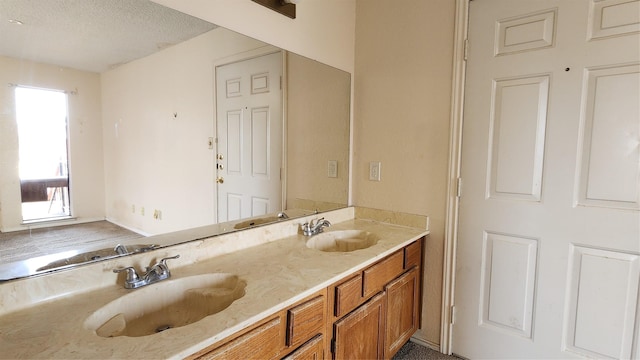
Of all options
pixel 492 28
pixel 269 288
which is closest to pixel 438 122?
pixel 492 28

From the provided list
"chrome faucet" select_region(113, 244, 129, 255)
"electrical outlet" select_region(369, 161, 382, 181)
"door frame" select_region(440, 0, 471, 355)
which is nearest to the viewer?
"chrome faucet" select_region(113, 244, 129, 255)

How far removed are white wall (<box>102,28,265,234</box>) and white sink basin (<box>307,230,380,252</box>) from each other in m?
0.72

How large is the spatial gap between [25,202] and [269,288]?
831 millimetres

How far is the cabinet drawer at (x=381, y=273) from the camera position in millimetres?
1533

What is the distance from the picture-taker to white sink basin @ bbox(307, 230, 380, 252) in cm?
194

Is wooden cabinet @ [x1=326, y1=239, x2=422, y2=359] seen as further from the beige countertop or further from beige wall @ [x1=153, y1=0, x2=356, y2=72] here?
beige wall @ [x1=153, y1=0, x2=356, y2=72]

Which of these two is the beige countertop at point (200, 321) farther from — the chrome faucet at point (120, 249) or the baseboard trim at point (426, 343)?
the baseboard trim at point (426, 343)

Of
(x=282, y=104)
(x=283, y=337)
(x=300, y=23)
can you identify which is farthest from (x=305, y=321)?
(x=300, y=23)

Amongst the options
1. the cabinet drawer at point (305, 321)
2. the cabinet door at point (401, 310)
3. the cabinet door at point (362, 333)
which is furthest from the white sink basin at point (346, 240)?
the cabinet drawer at point (305, 321)

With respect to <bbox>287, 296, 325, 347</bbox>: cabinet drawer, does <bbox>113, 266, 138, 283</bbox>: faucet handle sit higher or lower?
higher

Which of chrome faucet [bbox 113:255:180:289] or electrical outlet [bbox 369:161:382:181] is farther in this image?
electrical outlet [bbox 369:161:382:181]

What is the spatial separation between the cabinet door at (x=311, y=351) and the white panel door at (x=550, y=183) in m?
1.12

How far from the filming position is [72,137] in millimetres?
1142

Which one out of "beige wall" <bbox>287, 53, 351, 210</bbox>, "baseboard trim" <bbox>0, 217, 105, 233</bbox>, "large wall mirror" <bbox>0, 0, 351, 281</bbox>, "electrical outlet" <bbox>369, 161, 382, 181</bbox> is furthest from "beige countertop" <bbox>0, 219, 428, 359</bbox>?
"electrical outlet" <bbox>369, 161, 382, 181</bbox>
